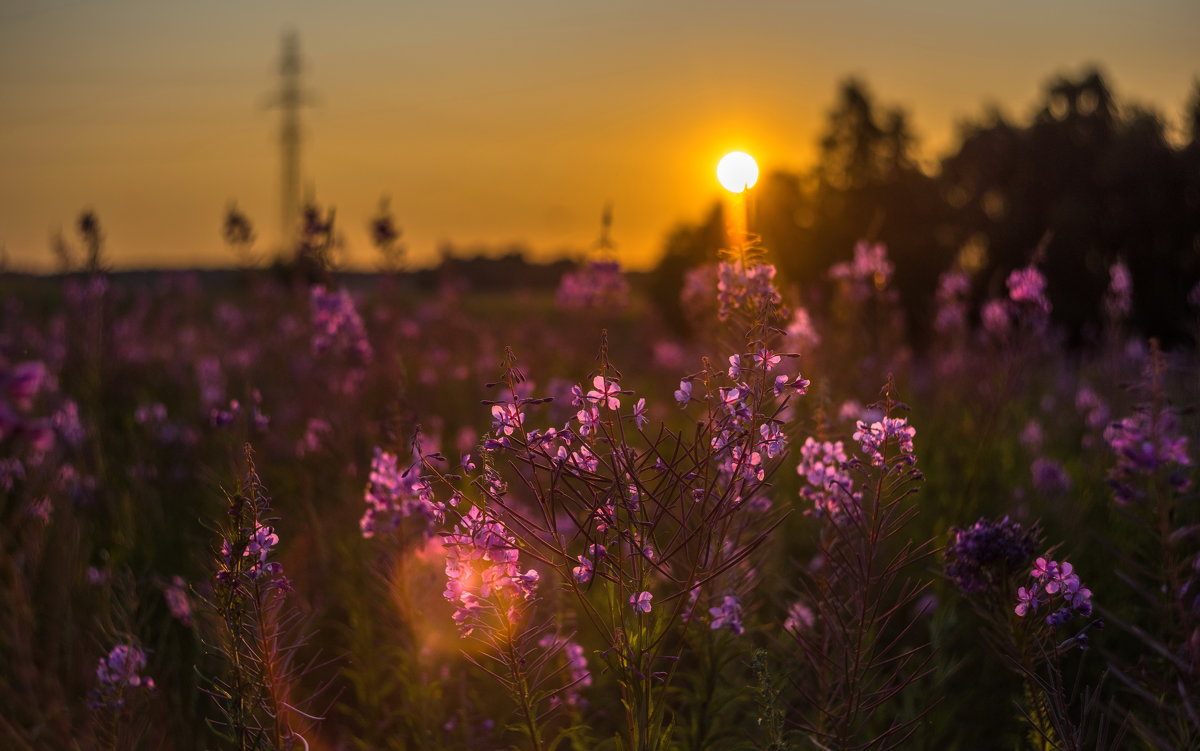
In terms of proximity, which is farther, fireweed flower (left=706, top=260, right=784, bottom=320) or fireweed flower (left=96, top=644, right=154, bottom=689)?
fireweed flower (left=706, top=260, right=784, bottom=320)

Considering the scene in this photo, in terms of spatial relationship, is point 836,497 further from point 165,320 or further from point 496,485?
point 165,320

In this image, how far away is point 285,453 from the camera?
26.1 ft

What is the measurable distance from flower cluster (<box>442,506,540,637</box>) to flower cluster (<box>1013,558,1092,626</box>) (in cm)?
149

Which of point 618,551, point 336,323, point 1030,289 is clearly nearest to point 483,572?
point 618,551

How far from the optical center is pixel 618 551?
2459mm

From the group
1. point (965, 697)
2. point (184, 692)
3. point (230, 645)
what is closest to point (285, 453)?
point (184, 692)

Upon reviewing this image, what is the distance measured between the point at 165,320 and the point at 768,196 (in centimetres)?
1925

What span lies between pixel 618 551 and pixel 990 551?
1141mm

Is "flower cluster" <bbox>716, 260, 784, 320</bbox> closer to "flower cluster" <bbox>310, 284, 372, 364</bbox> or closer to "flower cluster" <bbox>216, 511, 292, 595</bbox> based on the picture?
"flower cluster" <bbox>216, 511, 292, 595</bbox>

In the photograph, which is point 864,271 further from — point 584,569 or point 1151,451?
point 584,569

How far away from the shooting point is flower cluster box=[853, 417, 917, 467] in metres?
2.51

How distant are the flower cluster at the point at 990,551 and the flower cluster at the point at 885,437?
295 mm

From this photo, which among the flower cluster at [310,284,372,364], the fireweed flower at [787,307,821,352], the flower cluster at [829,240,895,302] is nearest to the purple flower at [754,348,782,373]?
the fireweed flower at [787,307,821,352]

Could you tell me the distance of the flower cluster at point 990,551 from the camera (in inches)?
98.6
